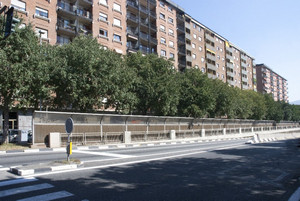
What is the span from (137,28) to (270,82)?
98959 mm

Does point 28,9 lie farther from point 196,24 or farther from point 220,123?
point 196,24

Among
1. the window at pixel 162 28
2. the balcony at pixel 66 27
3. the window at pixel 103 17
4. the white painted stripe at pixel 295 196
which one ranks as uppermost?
the window at pixel 162 28

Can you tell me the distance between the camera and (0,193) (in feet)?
16.8

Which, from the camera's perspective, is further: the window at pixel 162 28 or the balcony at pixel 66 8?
the window at pixel 162 28

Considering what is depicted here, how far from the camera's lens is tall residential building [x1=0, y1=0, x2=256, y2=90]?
3162cm

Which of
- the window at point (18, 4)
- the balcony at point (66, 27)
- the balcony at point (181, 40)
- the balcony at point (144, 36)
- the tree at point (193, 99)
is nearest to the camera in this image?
the window at point (18, 4)

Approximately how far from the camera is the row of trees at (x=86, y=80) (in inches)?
623

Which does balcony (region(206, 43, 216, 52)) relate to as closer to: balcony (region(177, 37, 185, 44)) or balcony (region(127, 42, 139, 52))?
balcony (region(177, 37, 185, 44))

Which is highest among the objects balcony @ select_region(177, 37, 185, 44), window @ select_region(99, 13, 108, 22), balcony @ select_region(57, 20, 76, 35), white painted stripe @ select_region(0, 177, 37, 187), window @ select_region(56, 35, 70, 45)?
balcony @ select_region(177, 37, 185, 44)

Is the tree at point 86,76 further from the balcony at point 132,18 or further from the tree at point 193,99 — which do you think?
the balcony at point 132,18

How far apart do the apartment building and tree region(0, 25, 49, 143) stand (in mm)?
97064

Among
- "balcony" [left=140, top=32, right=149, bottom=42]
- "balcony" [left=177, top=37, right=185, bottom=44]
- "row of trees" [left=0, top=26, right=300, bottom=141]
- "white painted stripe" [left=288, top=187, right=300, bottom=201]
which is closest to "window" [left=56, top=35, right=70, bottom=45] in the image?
"row of trees" [left=0, top=26, right=300, bottom=141]

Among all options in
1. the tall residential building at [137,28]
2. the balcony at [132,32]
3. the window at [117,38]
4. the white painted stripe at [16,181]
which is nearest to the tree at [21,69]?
the tall residential building at [137,28]

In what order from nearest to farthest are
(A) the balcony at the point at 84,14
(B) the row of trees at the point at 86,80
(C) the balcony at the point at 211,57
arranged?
(B) the row of trees at the point at 86,80
(A) the balcony at the point at 84,14
(C) the balcony at the point at 211,57
